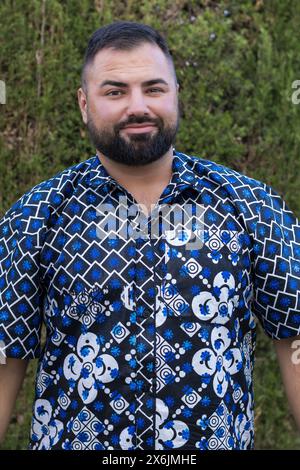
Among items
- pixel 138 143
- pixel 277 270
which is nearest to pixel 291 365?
pixel 277 270

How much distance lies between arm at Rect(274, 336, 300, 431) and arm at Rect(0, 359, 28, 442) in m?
0.84

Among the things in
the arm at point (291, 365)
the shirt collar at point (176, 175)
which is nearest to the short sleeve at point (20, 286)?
the shirt collar at point (176, 175)

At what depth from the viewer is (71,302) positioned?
2.50m

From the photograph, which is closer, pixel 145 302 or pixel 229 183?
pixel 145 302

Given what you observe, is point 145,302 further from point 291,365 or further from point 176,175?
point 291,365

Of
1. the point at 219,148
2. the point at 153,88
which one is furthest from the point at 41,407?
the point at 219,148

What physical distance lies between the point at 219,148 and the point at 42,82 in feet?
3.07

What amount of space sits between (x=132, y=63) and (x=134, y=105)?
154mm

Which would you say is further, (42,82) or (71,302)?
(42,82)

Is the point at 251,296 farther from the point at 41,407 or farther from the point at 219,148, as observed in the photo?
the point at 219,148

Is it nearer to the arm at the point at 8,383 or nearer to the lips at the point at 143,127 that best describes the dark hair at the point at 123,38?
the lips at the point at 143,127

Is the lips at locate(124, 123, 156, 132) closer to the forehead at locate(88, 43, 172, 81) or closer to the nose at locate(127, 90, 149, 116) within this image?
the nose at locate(127, 90, 149, 116)

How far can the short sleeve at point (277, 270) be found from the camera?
2.55m

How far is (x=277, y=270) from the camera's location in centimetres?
255
